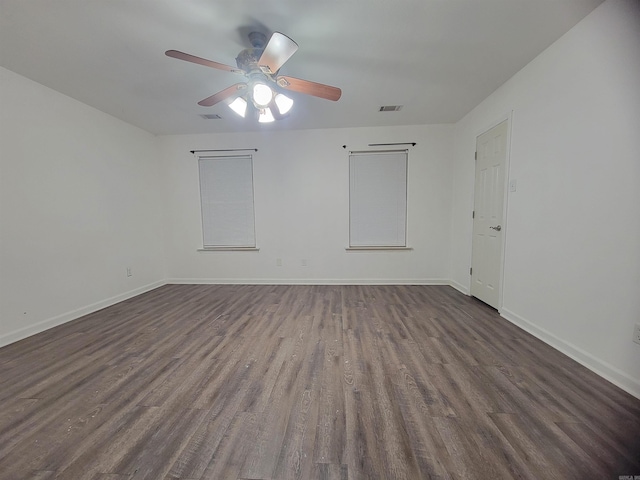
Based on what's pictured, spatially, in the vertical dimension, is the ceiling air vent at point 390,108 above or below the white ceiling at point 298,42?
above

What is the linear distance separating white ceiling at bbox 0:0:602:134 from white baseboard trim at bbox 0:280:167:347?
8.20 ft

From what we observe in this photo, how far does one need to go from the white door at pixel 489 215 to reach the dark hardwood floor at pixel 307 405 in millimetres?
616

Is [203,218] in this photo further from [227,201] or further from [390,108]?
[390,108]

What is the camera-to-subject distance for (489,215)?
2.93 meters

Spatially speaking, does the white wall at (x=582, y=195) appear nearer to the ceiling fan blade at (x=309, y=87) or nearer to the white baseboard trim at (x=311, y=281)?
the white baseboard trim at (x=311, y=281)

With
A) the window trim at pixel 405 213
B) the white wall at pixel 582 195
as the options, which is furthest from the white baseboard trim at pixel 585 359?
the window trim at pixel 405 213

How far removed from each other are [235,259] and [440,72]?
12.7ft

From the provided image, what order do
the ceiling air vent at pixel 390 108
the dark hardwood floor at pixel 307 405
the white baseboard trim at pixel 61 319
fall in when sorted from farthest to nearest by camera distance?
the ceiling air vent at pixel 390 108, the white baseboard trim at pixel 61 319, the dark hardwood floor at pixel 307 405

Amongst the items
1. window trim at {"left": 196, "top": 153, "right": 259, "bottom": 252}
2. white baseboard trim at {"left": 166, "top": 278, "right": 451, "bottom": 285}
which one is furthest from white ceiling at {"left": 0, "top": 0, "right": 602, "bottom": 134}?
white baseboard trim at {"left": 166, "top": 278, "right": 451, "bottom": 285}

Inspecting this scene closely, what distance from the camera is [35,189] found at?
2.43 metres

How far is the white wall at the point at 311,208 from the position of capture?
3850mm

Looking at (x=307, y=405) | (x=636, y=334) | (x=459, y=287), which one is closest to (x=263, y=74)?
(x=307, y=405)

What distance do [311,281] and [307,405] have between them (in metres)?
2.68

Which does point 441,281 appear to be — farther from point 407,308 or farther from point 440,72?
point 440,72
